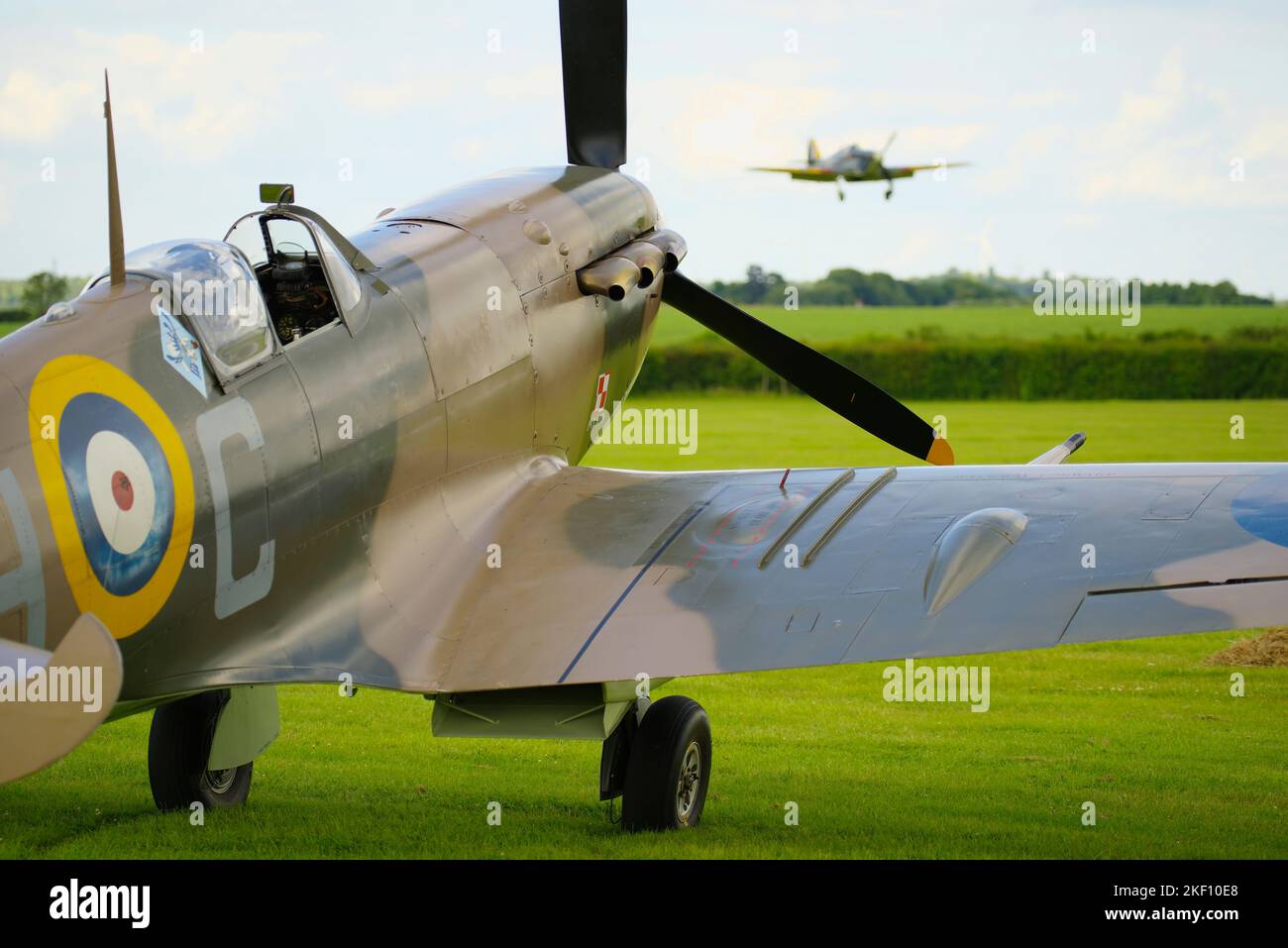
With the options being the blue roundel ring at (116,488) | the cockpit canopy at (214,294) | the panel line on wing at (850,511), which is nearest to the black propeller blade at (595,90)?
the panel line on wing at (850,511)

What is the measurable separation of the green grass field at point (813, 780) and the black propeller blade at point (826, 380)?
1922 millimetres

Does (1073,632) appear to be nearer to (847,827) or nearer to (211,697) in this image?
(847,827)

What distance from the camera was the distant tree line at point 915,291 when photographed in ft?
224

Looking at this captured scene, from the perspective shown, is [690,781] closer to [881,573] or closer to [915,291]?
[881,573]

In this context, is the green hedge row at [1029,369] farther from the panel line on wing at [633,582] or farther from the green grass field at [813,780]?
the panel line on wing at [633,582]

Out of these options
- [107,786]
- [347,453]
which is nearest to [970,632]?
[347,453]

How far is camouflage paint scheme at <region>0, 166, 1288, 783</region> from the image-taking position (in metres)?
5.57

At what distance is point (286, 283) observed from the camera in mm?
7102

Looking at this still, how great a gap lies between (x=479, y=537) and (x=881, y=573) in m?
1.90

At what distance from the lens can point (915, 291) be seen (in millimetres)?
75375

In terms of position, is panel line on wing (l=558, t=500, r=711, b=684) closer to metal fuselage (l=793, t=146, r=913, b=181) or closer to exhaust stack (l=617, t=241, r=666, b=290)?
exhaust stack (l=617, t=241, r=666, b=290)

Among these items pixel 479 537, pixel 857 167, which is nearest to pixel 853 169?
pixel 857 167

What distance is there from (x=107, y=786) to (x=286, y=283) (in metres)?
3.07

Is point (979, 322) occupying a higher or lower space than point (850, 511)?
lower
